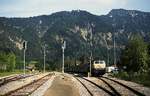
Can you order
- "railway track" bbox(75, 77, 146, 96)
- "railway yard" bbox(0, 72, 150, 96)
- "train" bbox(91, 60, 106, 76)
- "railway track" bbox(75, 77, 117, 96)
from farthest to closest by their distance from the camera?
"train" bbox(91, 60, 106, 76)
"railway yard" bbox(0, 72, 150, 96)
"railway track" bbox(75, 77, 117, 96)
"railway track" bbox(75, 77, 146, 96)

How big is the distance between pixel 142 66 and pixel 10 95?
6296cm

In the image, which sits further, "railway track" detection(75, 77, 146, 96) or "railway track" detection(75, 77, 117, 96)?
"railway track" detection(75, 77, 117, 96)

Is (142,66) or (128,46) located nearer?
(142,66)

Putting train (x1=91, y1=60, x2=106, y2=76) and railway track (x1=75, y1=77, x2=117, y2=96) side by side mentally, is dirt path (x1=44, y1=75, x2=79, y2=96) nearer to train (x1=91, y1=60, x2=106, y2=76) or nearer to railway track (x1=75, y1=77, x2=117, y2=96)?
railway track (x1=75, y1=77, x2=117, y2=96)

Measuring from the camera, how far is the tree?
88906 millimetres

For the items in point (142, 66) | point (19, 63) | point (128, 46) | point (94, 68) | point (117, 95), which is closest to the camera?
point (117, 95)

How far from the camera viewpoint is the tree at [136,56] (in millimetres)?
88906

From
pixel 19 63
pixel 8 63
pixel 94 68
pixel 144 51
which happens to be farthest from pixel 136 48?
pixel 19 63

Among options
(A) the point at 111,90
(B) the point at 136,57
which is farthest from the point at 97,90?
(B) the point at 136,57

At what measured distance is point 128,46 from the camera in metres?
97.9

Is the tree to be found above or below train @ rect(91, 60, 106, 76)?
above

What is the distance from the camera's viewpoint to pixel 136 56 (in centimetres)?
9244

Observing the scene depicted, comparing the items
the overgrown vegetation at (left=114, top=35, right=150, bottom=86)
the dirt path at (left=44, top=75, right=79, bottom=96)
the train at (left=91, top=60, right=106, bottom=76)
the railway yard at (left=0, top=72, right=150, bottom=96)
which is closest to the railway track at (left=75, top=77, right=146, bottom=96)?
the railway yard at (left=0, top=72, right=150, bottom=96)

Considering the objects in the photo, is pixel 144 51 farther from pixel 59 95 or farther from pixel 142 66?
pixel 59 95
